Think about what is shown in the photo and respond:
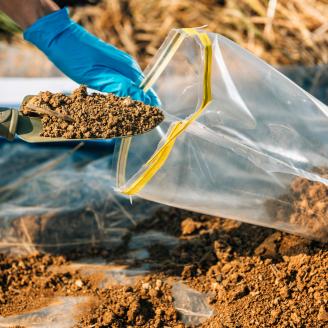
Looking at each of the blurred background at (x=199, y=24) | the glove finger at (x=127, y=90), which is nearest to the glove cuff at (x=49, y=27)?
the glove finger at (x=127, y=90)

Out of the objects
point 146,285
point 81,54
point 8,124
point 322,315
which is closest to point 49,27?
point 81,54

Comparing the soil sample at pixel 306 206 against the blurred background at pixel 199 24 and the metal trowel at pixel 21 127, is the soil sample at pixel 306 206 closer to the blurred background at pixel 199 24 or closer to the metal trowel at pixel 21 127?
the metal trowel at pixel 21 127

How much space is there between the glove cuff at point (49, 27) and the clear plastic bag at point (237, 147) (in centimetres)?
34

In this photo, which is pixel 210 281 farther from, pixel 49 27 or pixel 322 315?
pixel 49 27

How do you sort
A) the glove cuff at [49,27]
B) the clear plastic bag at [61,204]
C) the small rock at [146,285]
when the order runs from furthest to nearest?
the clear plastic bag at [61,204] < the glove cuff at [49,27] < the small rock at [146,285]

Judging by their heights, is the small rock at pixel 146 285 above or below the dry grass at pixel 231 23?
below

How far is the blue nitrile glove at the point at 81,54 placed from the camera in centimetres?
159

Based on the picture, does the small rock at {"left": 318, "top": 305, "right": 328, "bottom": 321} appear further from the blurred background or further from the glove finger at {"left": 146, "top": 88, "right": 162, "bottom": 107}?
the blurred background

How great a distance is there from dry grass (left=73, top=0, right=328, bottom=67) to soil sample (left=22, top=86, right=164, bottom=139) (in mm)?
1308

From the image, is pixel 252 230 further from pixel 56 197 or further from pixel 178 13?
pixel 178 13

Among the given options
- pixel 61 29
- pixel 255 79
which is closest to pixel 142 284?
pixel 255 79

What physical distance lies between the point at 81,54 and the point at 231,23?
4.12 ft

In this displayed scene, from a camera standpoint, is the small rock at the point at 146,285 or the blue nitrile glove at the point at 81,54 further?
the blue nitrile glove at the point at 81,54

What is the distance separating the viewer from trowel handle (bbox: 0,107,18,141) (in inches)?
50.4
